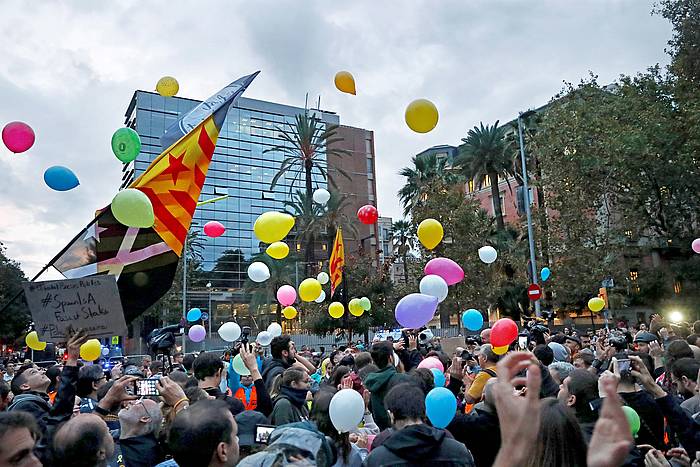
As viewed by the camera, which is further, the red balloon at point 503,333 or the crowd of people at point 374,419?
the red balloon at point 503,333

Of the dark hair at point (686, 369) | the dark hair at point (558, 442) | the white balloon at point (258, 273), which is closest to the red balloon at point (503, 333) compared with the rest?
the dark hair at point (686, 369)

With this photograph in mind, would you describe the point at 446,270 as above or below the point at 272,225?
A: below

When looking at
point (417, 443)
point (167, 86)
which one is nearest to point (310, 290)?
point (167, 86)

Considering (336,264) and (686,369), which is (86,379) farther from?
(336,264)

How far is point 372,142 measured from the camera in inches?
2643

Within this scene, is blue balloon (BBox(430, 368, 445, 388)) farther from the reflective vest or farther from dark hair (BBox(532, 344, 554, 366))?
the reflective vest

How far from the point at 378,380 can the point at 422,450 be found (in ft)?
6.30

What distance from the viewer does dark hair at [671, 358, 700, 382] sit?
14.8 ft

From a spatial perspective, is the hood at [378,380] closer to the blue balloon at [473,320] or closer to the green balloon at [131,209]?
the green balloon at [131,209]

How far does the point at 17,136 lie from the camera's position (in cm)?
690

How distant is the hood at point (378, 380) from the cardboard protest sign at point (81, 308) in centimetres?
221

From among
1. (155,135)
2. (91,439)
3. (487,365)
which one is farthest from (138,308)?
(155,135)

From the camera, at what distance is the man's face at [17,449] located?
2.57 metres

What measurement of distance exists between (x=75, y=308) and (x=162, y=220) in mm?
1746
